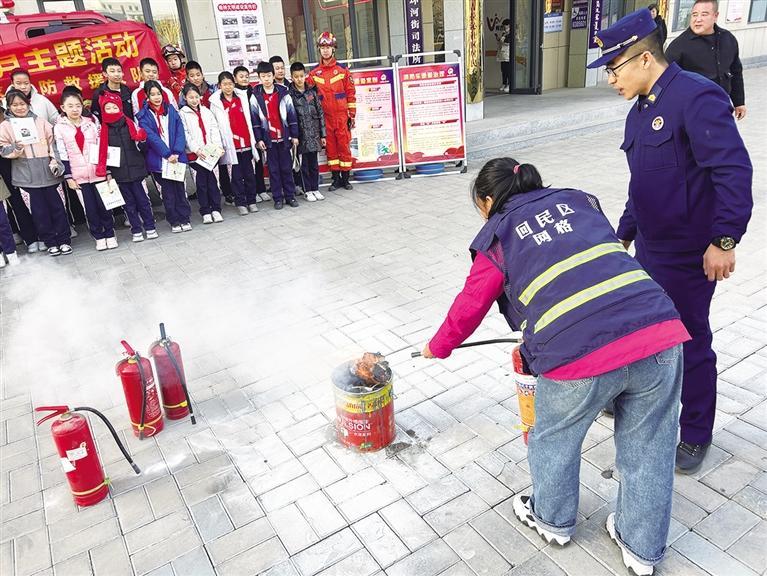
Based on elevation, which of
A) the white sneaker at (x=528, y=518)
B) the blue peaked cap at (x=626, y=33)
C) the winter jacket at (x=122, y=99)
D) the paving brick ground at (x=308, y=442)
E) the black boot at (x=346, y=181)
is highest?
the blue peaked cap at (x=626, y=33)

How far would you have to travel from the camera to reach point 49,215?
677cm

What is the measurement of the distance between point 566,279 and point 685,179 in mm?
933

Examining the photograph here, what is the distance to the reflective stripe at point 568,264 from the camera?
2008 mm

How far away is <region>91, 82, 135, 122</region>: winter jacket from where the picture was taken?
676 centimetres

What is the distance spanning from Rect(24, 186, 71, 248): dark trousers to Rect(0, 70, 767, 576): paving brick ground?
0.78 m

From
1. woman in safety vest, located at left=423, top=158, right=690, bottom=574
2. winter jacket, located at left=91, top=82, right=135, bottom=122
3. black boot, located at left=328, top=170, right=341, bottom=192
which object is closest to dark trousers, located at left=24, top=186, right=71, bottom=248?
winter jacket, located at left=91, top=82, right=135, bottom=122

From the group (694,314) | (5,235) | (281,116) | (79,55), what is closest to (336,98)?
(281,116)

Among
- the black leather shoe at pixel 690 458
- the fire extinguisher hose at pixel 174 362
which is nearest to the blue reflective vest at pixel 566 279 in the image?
the black leather shoe at pixel 690 458

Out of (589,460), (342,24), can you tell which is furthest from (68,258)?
(342,24)

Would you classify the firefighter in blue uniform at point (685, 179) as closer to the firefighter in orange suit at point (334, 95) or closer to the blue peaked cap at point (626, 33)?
the blue peaked cap at point (626, 33)

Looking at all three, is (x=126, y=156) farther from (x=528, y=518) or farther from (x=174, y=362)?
(x=528, y=518)

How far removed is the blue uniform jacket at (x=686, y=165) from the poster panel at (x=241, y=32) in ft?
27.3

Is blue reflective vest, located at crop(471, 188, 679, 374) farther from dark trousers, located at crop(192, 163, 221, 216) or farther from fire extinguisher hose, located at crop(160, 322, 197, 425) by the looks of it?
dark trousers, located at crop(192, 163, 221, 216)

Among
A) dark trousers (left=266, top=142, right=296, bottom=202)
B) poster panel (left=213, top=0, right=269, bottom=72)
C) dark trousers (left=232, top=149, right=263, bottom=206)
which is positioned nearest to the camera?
dark trousers (left=232, top=149, right=263, bottom=206)
